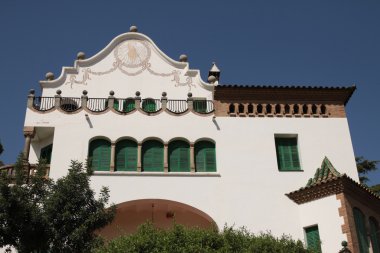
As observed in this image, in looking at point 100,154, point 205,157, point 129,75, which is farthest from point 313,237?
point 129,75

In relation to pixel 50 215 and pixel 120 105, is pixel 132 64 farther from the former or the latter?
pixel 50 215

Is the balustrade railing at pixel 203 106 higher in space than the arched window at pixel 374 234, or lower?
higher

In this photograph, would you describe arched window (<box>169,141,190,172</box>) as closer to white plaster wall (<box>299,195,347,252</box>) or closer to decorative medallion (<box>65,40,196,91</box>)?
decorative medallion (<box>65,40,196,91</box>)

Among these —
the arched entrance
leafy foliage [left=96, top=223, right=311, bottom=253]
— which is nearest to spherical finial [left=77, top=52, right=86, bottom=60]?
the arched entrance

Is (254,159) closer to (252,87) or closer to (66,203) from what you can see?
(252,87)

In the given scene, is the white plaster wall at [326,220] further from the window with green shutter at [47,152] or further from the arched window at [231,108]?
the window with green shutter at [47,152]

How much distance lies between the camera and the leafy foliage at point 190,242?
576 inches

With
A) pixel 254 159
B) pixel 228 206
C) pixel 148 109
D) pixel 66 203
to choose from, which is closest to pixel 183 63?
pixel 148 109

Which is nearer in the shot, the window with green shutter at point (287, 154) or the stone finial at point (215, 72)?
the window with green shutter at point (287, 154)

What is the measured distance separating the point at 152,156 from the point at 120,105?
319 centimetres

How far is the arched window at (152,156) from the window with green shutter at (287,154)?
5.03 m

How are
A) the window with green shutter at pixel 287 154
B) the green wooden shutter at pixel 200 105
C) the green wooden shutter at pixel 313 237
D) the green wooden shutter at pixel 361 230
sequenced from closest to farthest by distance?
the green wooden shutter at pixel 361 230 < the green wooden shutter at pixel 313 237 < the window with green shutter at pixel 287 154 < the green wooden shutter at pixel 200 105

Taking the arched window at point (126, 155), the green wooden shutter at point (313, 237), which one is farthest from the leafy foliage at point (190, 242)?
the arched window at point (126, 155)

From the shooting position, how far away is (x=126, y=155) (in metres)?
21.9
